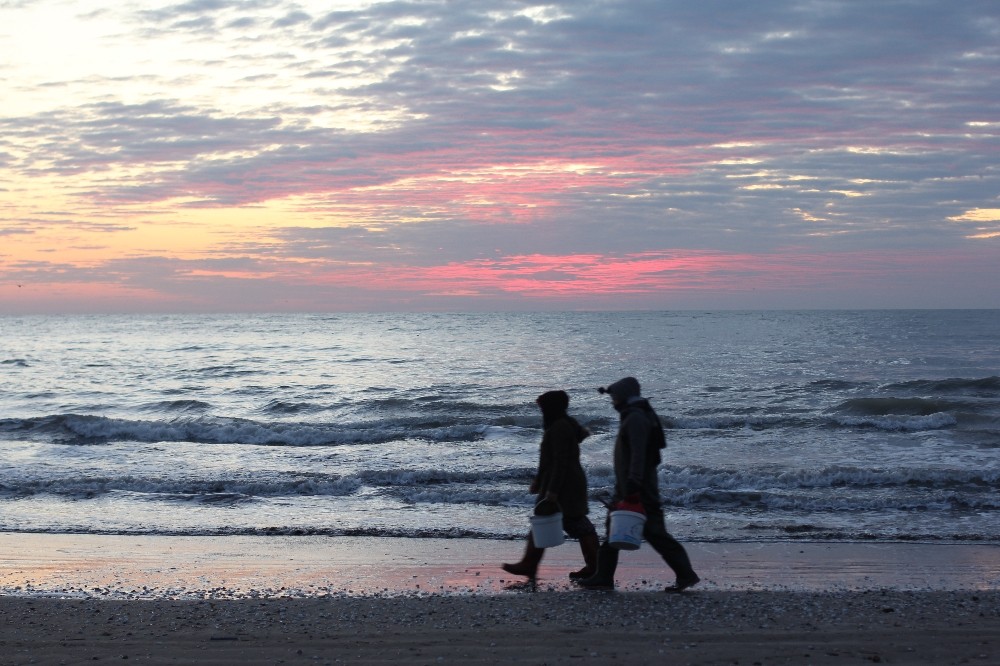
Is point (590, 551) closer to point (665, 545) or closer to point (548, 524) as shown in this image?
point (548, 524)

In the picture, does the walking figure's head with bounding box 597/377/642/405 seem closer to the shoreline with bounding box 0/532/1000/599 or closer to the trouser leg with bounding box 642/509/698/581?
the trouser leg with bounding box 642/509/698/581

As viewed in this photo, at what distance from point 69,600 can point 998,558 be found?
876 centimetres

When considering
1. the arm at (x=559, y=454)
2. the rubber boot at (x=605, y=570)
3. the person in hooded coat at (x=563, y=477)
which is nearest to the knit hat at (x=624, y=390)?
the person in hooded coat at (x=563, y=477)

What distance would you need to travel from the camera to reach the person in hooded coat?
7.31 m

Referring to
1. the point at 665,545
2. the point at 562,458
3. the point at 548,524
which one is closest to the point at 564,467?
the point at 562,458

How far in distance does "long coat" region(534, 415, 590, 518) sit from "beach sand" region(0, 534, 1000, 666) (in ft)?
2.47

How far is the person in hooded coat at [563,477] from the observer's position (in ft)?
24.0

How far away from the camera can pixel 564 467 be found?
7.34 m

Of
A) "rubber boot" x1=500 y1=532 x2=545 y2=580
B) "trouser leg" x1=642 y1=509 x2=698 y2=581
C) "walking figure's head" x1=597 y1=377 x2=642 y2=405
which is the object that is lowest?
"rubber boot" x1=500 y1=532 x2=545 y2=580

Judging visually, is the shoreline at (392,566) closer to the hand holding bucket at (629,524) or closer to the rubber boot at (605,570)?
the rubber boot at (605,570)

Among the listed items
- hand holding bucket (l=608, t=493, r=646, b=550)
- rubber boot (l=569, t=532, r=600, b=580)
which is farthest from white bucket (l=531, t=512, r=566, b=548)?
hand holding bucket (l=608, t=493, r=646, b=550)

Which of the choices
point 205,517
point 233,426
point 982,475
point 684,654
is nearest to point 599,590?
point 684,654

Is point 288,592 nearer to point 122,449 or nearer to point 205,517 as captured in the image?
point 205,517

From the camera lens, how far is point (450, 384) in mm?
31016
